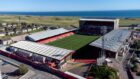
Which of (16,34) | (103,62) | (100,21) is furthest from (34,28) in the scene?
(103,62)

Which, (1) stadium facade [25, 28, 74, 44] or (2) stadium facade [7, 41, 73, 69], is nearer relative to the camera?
(2) stadium facade [7, 41, 73, 69]

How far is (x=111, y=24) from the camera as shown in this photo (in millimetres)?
75500

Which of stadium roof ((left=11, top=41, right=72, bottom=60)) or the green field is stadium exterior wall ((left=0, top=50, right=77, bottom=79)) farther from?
the green field

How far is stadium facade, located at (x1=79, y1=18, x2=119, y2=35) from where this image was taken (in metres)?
75.1

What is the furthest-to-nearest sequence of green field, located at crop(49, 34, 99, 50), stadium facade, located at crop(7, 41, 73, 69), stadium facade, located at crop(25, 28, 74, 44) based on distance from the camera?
1. stadium facade, located at crop(25, 28, 74, 44)
2. green field, located at crop(49, 34, 99, 50)
3. stadium facade, located at crop(7, 41, 73, 69)

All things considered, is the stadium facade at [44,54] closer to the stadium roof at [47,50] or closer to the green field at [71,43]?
the stadium roof at [47,50]

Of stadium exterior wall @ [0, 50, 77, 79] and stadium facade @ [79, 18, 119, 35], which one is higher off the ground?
stadium facade @ [79, 18, 119, 35]

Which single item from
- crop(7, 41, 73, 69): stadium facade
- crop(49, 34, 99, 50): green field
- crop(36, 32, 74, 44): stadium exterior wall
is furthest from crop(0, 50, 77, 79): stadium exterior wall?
crop(49, 34, 99, 50): green field

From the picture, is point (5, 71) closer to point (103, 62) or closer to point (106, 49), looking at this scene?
point (103, 62)

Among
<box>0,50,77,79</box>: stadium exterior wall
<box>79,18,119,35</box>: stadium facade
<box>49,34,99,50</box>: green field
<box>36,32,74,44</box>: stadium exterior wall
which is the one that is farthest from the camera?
<box>79,18,119,35</box>: stadium facade

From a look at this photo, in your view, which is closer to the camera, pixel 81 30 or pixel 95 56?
pixel 95 56

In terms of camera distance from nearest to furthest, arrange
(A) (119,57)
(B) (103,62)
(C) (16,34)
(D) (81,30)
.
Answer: (B) (103,62)
(A) (119,57)
(C) (16,34)
(D) (81,30)

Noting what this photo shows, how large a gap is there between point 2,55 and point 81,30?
42353 mm

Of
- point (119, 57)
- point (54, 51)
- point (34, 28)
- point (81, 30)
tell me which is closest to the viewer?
point (54, 51)
